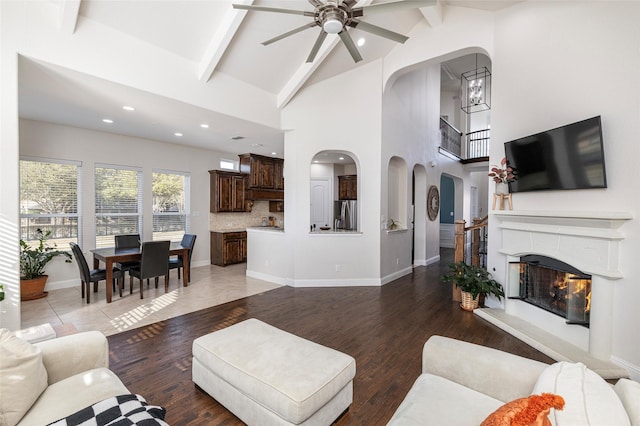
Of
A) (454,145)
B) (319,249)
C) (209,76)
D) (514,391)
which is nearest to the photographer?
(514,391)

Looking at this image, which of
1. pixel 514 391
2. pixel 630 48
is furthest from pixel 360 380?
pixel 630 48

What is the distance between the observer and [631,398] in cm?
98

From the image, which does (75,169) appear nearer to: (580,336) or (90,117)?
(90,117)

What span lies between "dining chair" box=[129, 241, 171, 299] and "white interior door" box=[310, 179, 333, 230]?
4551 millimetres

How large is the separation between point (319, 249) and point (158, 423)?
13.1ft

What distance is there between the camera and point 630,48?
2428 millimetres

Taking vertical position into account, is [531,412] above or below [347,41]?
below

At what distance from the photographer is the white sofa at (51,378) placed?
4.24 feet

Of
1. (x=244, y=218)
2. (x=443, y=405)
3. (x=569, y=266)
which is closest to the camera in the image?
(x=443, y=405)

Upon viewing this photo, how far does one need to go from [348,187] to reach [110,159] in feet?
18.5

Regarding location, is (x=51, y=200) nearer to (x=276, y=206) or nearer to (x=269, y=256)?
(x=269, y=256)

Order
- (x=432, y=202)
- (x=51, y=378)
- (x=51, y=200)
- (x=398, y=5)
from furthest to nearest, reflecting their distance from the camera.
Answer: (x=432, y=202) < (x=51, y=200) < (x=398, y=5) < (x=51, y=378)

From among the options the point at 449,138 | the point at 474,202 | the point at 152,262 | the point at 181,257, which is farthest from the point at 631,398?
the point at 474,202

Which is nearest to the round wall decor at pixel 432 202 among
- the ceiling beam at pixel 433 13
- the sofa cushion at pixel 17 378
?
the ceiling beam at pixel 433 13
